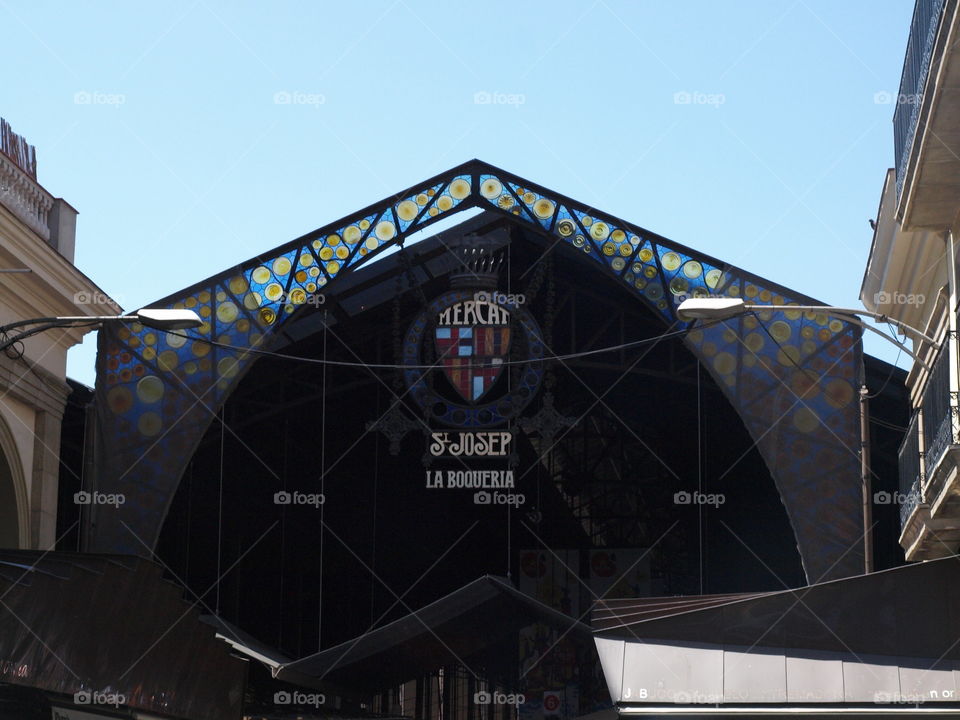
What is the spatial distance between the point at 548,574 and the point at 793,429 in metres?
14.2

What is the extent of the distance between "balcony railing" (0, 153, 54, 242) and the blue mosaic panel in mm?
3597

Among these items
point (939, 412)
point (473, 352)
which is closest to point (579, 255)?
point (473, 352)

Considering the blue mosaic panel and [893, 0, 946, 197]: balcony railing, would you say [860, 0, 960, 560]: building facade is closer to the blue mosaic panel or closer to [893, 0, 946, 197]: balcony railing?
[893, 0, 946, 197]: balcony railing

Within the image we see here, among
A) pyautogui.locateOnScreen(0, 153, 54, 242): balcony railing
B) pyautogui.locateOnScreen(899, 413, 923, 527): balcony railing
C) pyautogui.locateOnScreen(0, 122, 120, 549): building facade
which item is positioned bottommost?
pyautogui.locateOnScreen(899, 413, 923, 527): balcony railing

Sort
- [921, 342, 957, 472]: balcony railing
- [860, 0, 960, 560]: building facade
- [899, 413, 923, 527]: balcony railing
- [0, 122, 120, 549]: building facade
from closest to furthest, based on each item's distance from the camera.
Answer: [860, 0, 960, 560]: building facade, [921, 342, 957, 472]: balcony railing, [899, 413, 923, 527]: balcony railing, [0, 122, 120, 549]: building facade

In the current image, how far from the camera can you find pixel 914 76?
635 inches

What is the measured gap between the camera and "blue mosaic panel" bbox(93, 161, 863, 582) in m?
24.4

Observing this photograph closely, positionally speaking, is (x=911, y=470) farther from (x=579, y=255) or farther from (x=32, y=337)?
(x=32, y=337)

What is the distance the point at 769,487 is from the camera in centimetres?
3566

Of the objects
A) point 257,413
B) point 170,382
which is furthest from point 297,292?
point 257,413

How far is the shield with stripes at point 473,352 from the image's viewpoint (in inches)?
1056

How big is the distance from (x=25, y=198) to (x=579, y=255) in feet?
31.8

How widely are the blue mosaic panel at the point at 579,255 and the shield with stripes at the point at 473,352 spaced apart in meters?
1.81

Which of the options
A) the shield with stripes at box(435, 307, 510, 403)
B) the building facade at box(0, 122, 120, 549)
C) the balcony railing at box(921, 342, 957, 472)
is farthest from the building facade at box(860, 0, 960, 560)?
the building facade at box(0, 122, 120, 549)
